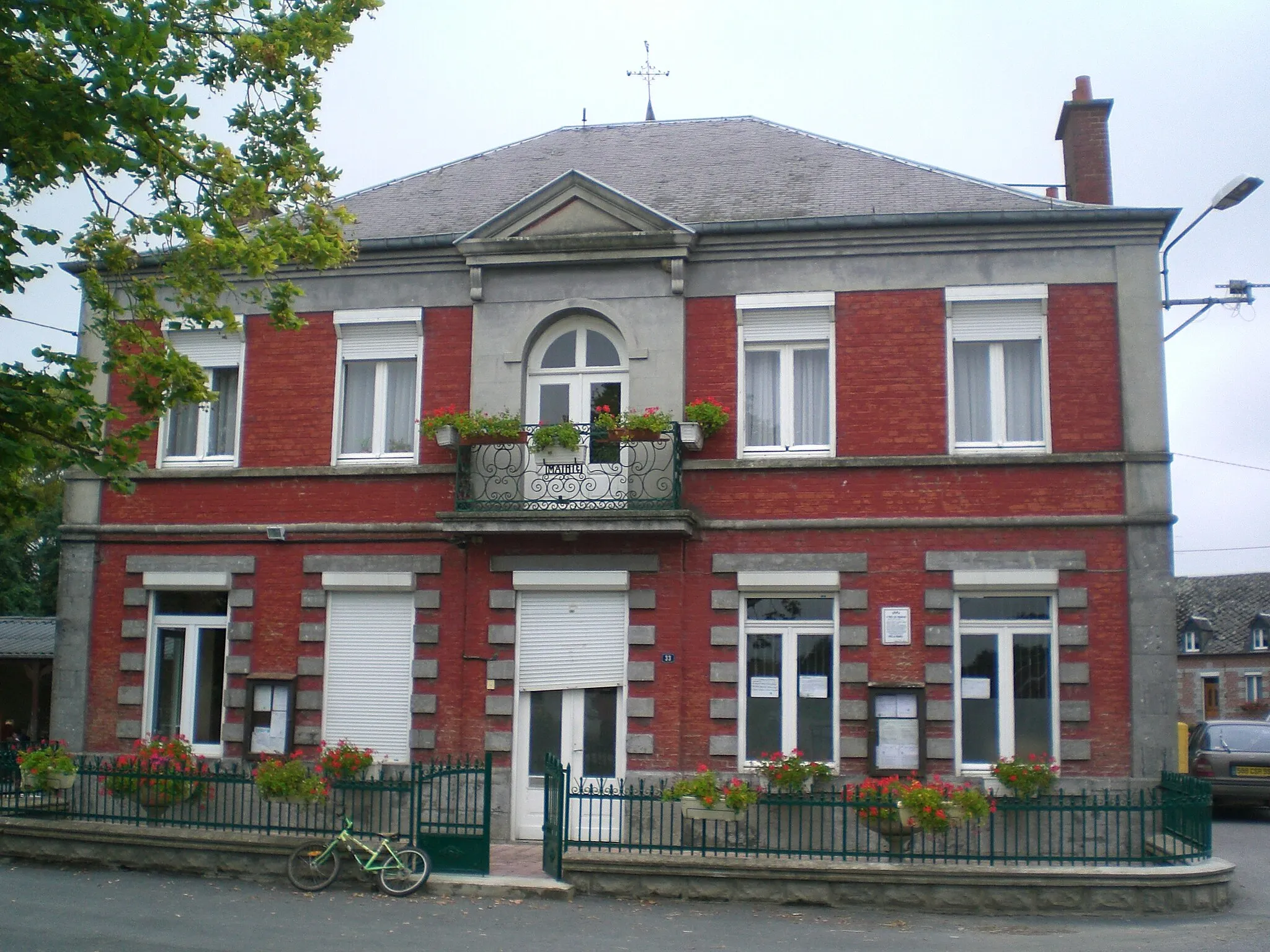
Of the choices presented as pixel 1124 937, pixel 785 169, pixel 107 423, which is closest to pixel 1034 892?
pixel 1124 937

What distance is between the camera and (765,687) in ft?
49.0

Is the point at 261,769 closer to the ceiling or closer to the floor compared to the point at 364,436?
closer to the floor

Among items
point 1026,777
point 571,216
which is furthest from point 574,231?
point 1026,777

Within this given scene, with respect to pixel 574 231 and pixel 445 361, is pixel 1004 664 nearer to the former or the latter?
pixel 574 231

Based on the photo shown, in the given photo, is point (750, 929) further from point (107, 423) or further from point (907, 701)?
point (107, 423)

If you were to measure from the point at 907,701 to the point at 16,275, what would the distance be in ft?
33.1

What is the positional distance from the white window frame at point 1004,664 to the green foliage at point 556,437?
15.8 feet

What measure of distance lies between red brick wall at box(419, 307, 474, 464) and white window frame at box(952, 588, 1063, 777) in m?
6.67

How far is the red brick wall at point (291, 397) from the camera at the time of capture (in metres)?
16.4

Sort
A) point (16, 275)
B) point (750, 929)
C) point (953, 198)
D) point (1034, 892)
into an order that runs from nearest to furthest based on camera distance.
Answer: point (16, 275) → point (750, 929) → point (1034, 892) → point (953, 198)

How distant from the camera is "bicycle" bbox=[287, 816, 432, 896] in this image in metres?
12.3

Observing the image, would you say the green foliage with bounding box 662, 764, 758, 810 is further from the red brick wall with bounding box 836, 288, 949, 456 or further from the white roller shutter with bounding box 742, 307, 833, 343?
the white roller shutter with bounding box 742, 307, 833, 343

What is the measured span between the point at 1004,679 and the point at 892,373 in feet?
12.6

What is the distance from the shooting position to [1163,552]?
1434 centimetres
